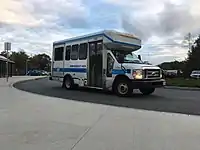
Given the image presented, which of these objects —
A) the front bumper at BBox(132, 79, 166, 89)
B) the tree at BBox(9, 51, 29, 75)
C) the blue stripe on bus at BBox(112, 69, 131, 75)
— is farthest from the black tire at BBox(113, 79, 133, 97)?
the tree at BBox(9, 51, 29, 75)

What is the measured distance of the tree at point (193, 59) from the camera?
77.0 meters

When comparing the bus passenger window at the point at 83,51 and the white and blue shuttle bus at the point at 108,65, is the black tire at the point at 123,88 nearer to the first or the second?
the white and blue shuttle bus at the point at 108,65

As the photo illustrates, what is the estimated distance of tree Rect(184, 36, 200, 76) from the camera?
253ft

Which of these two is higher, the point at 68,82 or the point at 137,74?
the point at 137,74

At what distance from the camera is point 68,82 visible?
62.8 ft

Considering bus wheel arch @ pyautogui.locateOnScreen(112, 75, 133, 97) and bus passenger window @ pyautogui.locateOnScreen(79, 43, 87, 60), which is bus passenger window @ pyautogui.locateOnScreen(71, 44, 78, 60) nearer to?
bus passenger window @ pyautogui.locateOnScreen(79, 43, 87, 60)

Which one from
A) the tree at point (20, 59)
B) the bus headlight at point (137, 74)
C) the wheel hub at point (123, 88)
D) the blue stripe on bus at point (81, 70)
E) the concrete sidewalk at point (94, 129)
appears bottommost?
the concrete sidewalk at point (94, 129)

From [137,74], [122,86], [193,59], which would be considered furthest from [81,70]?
[193,59]

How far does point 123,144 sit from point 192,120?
134 inches

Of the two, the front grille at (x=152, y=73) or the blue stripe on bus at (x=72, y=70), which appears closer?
the front grille at (x=152, y=73)

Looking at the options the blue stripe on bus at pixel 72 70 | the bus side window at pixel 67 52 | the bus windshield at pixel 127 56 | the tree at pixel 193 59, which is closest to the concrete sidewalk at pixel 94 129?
the bus windshield at pixel 127 56

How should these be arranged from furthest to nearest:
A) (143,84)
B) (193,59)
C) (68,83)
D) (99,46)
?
(193,59), (68,83), (99,46), (143,84)

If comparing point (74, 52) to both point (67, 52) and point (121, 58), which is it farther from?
point (121, 58)

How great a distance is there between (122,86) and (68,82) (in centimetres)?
503
